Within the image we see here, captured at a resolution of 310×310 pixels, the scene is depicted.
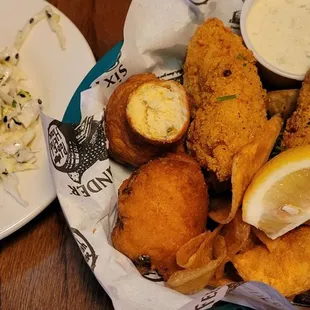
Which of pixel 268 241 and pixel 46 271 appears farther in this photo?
pixel 46 271

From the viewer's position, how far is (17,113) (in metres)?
1.72

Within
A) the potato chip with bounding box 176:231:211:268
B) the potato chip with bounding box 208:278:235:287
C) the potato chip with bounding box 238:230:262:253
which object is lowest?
the potato chip with bounding box 208:278:235:287

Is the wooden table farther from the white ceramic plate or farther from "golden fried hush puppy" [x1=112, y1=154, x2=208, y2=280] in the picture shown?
"golden fried hush puppy" [x1=112, y1=154, x2=208, y2=280]

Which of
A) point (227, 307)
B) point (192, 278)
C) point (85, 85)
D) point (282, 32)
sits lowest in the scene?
point (227, 307)

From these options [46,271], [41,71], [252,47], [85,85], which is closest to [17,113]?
[41,71]

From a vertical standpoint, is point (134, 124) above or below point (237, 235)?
above

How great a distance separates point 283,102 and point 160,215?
0.40 meters

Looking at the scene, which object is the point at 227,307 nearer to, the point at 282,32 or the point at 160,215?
the point at 160,215

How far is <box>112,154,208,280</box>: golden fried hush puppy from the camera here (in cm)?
124

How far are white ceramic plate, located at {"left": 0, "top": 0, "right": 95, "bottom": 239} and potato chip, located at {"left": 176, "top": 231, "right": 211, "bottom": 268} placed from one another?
17.4 inches

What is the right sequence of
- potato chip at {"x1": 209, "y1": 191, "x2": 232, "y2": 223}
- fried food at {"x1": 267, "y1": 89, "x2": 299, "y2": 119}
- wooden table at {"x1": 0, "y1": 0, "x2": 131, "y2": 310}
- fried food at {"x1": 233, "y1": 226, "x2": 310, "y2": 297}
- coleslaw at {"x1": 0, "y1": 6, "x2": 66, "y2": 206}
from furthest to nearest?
1. coleslaw at {"x1": 0, "y1": 6, "x2": 66, "y2": 206}
2. wooden table at {"x1": 0, "y1": 0, "x2": 131, "y2": 310}
3. fried food at {"x1": 267, "y1": 89, "x2": 299, "y2": 119}
4. potato chip at {"x1": 209, "y1": 191, "x2": 232, "y2": 223}
5. fried food at {"x1": 233, "y1": 226, "x2": 310, "y2": 297}

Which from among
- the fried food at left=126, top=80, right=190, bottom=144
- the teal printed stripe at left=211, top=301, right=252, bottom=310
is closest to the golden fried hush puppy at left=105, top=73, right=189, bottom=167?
the fried food at left=126, top=80, right=190, bottom=144

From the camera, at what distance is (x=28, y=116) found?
5.57 ft

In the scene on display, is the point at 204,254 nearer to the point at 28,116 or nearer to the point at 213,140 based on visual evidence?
the point at 213,140
